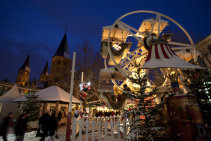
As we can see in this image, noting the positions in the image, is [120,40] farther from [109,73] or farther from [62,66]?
[62,66]

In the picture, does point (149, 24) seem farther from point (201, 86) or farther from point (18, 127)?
point (18, 127)

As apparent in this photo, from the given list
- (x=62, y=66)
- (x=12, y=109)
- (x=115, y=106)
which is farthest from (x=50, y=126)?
(x=62, y=66)

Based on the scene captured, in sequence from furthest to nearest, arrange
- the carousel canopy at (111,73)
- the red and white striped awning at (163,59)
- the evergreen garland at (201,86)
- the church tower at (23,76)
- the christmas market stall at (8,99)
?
the church tower at (23,76)
the christmas market stall at (8,99)
the carousel canopy at (111,73)
the evergreen garland at (201,86)
the red and white striped awning at (163,59)

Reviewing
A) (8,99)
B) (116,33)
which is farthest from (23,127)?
(8,99)

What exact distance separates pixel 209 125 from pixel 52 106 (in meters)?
18.2

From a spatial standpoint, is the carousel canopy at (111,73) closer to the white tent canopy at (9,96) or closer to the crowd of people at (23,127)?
the crowd of people at (23,127)

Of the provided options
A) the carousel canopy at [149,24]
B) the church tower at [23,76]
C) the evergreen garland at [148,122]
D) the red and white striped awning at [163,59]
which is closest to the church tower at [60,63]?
the church tower at [23,76]

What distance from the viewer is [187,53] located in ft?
25.7

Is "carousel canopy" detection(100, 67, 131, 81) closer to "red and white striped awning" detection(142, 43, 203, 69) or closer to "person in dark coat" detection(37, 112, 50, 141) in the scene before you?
"red and white striped awning" detection(142, 43, 203, 69)

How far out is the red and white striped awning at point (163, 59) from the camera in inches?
184

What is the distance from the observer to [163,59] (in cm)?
509

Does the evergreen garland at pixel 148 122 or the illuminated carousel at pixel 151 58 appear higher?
the illuminated carousel at pixel 151 58

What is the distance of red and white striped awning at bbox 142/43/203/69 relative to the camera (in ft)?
15.3

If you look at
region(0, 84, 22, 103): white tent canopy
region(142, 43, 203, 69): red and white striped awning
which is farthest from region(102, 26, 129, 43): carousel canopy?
region(0, 84, 22, 103): white tent canopy
